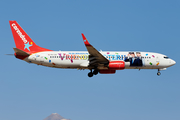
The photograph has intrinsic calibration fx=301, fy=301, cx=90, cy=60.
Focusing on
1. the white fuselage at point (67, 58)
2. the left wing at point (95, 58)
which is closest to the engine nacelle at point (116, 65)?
the left wing at point (95, 58)

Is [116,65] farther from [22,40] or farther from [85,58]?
[22,40]

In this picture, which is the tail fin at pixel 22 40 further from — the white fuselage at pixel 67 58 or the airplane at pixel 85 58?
the white fuselage at pixel 67 58

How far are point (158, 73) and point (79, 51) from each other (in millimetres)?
17529

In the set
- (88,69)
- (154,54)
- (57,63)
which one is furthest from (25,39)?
(154,54)

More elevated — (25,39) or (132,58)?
(25,39)

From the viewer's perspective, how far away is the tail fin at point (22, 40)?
59625mm

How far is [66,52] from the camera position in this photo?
5847 centimetres

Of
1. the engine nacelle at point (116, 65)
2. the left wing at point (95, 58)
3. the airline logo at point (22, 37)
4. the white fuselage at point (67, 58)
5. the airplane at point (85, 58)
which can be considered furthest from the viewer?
the airline logo at point (22, 37)

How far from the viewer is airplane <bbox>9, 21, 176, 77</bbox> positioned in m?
57.3

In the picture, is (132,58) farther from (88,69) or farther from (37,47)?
(37,47)

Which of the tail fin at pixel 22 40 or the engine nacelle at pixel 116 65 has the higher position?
the tail fin at pixel 22 40

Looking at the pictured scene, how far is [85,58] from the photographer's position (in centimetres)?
5788

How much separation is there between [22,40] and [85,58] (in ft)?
43.9

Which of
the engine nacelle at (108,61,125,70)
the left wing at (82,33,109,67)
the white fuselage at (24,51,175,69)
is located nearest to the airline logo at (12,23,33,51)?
the white fuselage at (24,51,175,69)
